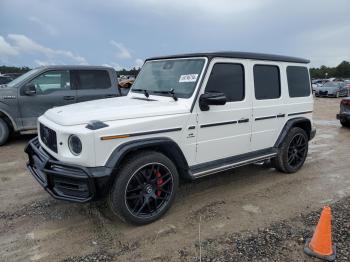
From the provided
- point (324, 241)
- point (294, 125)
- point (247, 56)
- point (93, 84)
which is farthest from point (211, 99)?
point (93, 84)

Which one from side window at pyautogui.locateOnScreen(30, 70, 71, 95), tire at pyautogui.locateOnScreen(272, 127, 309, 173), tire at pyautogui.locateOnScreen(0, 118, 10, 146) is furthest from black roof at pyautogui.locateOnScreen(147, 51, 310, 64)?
tire at pyautogui.locateOnScreen(0, 118, 10, 146)

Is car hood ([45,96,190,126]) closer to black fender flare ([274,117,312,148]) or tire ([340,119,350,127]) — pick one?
black fender flare ([274,117,312,148])

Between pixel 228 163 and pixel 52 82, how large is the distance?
5207mm

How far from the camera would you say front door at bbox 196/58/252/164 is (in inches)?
155

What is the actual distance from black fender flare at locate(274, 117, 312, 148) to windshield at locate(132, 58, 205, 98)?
2.02 meters

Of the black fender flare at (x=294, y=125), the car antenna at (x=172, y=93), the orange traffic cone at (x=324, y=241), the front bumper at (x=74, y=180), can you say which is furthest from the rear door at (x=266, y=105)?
the front bumper at (x=74, y=180)

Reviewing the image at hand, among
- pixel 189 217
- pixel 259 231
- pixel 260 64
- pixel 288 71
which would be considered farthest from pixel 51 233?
pixel 288 71

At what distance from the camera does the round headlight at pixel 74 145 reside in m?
3.09

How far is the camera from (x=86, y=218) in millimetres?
3719

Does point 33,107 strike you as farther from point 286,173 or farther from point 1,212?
point 286,173

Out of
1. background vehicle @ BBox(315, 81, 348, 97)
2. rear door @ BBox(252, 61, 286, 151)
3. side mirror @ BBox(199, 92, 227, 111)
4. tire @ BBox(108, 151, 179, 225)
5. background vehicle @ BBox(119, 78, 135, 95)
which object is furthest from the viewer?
background vehicle @ BBox(315, 81, 348, 97)

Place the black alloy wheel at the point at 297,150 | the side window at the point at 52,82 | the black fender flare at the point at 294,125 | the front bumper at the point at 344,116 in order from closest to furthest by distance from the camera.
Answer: the black fender flare at the point at 294,125, the black alloy wheel at the point at 297,150, the side window at the point at 52,82, the front bumper at the point at 344,116

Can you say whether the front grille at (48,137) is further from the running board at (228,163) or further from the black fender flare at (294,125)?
the black fender flare at (294,125)

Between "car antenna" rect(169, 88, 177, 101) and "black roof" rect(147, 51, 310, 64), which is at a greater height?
"black roof" rect(147, 51, 310, 64)
